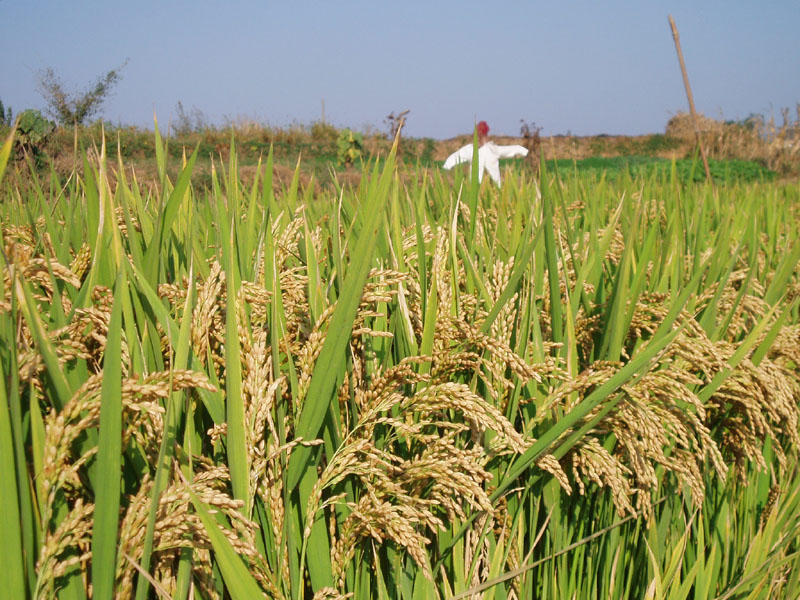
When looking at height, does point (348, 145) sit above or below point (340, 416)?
above

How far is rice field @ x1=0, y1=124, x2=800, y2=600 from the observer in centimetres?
79

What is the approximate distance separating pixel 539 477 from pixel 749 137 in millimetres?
29216

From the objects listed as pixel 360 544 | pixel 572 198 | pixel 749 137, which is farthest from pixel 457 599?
pixel 749 137

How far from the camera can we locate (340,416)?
1114 millimetres

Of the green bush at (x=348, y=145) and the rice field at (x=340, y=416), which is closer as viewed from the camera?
the rice field at (x=340, y=416)

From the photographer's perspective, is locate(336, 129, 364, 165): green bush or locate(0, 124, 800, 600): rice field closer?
locate(0, 124, 800, 600): rice field

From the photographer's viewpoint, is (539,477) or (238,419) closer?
(238,419)

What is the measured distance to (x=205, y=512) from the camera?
784 mm

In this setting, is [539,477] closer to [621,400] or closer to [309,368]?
[621,400]

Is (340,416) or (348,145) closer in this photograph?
(340,416)

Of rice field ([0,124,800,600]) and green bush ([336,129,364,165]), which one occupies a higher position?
green bush ([336,129,364,165])

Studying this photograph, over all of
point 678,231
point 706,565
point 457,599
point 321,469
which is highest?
point 678,231

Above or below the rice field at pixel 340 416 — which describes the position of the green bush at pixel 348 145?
above

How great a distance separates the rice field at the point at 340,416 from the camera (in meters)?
0.79
